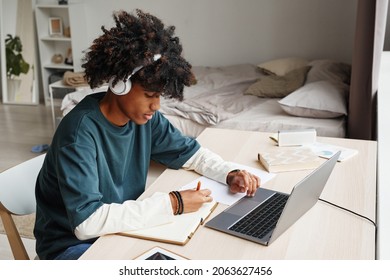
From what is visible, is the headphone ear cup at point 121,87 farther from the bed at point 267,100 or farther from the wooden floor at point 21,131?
the wooden floor at point 21,131

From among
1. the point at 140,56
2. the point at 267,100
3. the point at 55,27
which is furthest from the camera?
the point at 55,27

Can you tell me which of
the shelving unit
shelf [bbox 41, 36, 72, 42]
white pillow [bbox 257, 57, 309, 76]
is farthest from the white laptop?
shelf [bbox 41, 36, 72, 42]

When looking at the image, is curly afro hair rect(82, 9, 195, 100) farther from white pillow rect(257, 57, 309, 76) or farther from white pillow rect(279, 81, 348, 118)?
white pillow rect(257, 57, 309, 76)

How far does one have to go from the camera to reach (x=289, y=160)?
157cm

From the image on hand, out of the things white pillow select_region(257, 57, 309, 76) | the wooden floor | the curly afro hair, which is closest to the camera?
the curly afro hair

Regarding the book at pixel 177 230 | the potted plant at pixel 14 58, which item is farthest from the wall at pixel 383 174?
the potted plant at pixel 14 58

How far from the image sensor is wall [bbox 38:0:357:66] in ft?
12.7

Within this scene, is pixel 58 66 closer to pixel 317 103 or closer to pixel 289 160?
pixel 317 103

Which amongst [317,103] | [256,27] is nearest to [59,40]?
[256,27]

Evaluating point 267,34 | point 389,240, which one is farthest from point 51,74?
point 389,240

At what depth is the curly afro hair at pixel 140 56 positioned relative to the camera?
4.07ft

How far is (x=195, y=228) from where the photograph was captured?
3.85 feet

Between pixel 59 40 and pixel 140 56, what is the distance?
3907 millimetres

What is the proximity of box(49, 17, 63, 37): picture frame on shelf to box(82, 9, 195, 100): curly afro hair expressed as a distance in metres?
3.77
